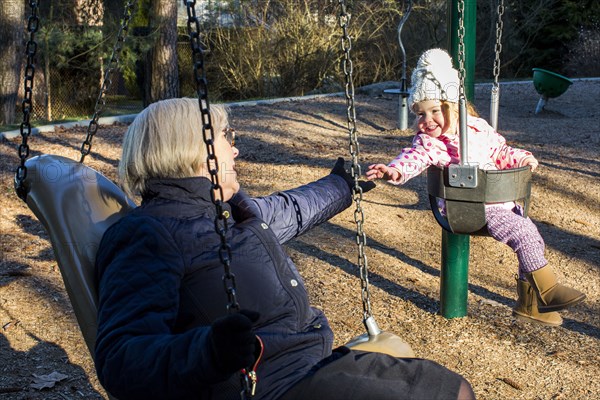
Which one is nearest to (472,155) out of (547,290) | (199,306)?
(547,290)

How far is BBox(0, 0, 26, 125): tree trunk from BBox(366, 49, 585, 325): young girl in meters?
8.58

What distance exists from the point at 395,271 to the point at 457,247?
999 mm

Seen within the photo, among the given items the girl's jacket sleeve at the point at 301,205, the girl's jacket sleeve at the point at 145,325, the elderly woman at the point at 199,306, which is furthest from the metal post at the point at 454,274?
the girl's jacket sleeve at the point at 145,325

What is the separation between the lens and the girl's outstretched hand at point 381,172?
10.5ft

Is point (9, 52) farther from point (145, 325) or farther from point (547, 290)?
point (145, 325)

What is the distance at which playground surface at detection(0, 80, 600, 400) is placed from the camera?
3752 mm

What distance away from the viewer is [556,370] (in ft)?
12.3

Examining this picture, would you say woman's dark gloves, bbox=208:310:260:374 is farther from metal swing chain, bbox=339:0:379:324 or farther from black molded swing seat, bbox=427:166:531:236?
black molded swing seat, bbox=427:166:531:236

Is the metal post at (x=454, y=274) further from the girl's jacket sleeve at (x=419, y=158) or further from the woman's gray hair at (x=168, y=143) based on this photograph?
the woman's gray hair at (x=168, y=143)

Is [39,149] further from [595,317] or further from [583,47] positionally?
[583,47]

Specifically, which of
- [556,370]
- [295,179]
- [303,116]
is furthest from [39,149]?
[556,370]

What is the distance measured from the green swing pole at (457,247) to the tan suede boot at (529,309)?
49cm

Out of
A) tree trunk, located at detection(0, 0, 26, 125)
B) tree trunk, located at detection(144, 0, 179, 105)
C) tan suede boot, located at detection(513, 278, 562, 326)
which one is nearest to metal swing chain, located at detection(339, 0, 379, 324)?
tan suede boot, located at detection(513, 278, 562, 326)

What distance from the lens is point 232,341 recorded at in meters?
1.68
